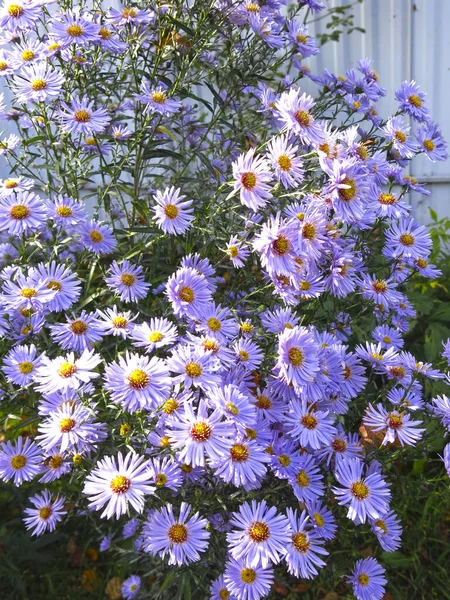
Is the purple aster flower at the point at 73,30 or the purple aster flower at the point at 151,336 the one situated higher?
the purple aster flower at the point at 73,30

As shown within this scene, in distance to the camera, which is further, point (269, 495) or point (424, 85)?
point (424, 85)

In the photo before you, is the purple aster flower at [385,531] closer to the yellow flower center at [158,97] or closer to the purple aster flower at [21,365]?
the purple aster flower at [21,365]

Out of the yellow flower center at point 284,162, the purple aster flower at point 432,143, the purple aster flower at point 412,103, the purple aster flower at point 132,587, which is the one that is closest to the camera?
the yellow flower center at point 284,162

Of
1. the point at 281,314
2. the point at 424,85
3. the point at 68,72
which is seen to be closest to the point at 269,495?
the point at 281,314

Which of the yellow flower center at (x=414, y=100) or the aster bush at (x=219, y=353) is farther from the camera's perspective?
the yellow flower center at (x=414, y=100)

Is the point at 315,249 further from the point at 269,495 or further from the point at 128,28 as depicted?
the point at 128,28

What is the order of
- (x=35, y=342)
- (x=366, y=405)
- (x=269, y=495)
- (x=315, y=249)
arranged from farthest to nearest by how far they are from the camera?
(x=366, y=405)
(x=35, y=342)
(x=269, y=495)
(x=315, y=249)

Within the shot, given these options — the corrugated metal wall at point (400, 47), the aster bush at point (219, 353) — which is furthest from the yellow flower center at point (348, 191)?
the corrugated metal wall at point (400, 47)
